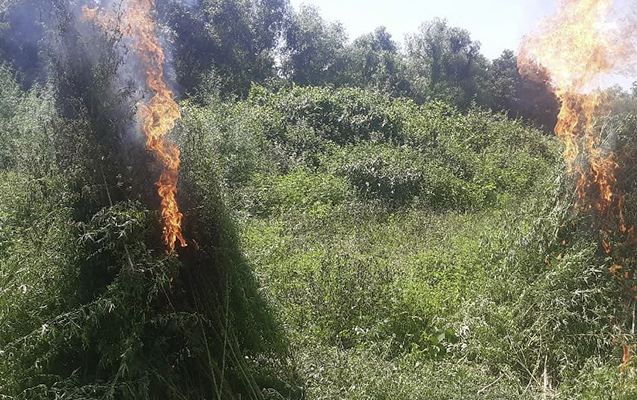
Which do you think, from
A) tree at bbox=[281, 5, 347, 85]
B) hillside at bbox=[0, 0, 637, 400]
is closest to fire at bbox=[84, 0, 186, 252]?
hillside at bbox=[0, 0, 637, 400]

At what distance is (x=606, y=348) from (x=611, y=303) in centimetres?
32

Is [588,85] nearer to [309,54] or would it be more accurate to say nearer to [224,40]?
[224,40]

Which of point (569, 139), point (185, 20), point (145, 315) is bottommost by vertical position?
point (145, 315)

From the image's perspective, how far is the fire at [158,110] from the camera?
302cm

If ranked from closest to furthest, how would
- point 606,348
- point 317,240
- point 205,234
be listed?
point 205,234 → point 606,348 → point 317,240

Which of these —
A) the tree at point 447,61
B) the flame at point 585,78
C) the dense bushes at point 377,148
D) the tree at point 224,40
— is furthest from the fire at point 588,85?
the tree at point 447,61

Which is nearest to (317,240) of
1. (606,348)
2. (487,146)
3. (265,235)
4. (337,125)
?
(265,235)

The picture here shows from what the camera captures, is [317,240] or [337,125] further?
[337,125]

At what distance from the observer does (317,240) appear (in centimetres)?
683

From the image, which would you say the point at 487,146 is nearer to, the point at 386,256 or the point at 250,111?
the point at 250,111

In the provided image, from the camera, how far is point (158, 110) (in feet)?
10.4

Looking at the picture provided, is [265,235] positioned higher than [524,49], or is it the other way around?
[524,49]

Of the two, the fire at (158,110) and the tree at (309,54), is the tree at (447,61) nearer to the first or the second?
the tree at (309,54)

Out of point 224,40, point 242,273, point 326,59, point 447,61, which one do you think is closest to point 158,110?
point 242,273
